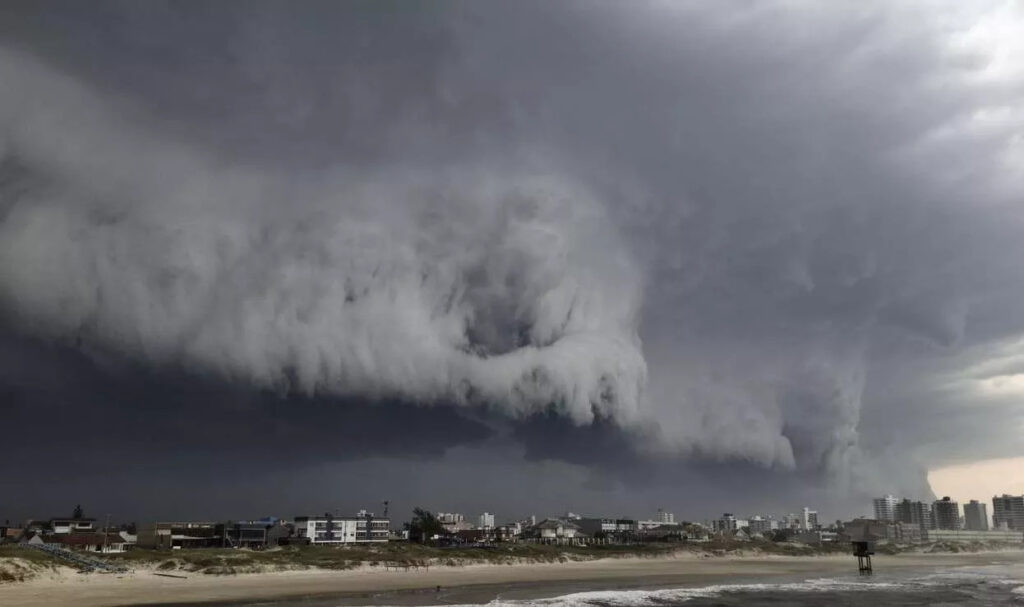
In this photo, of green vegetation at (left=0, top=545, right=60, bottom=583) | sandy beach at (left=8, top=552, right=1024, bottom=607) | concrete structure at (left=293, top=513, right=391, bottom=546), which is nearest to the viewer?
sandy beach at (left=8, top=552, right=1024, bottom=607)

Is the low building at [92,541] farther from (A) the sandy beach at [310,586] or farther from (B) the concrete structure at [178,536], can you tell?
(A) the sandy beach at [310,586]

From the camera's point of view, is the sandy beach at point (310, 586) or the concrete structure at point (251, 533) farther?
the concrete structure at point (251, 533)

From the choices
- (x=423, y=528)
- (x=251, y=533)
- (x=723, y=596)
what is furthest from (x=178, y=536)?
(x=723, y=596)

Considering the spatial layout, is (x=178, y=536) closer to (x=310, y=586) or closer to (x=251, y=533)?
(x=251, y=533)

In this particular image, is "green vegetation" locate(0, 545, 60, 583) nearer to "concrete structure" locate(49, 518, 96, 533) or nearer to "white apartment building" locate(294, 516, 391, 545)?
"concrete structure" locate(49, 518, 96, 533)

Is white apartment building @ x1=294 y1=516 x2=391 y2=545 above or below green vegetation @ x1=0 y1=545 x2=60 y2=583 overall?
below

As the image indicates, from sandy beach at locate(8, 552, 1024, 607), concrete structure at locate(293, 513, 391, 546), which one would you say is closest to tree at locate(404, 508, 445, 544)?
concrete structure at locate(293, 513, 391, 546)

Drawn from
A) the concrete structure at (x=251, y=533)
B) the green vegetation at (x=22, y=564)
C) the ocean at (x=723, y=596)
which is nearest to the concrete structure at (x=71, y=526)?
the concrete structure at (x=251, y=533)

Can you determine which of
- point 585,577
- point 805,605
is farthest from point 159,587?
point 805,605

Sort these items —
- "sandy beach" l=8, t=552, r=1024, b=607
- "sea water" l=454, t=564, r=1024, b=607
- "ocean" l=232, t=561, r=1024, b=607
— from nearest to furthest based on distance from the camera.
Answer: "ocean" l=232, t=561, r=1024, b=607, "sea water" l=454, t=564, r=1024, b=607, "sandy beach" l=8, t=552, r=1024, b=607
